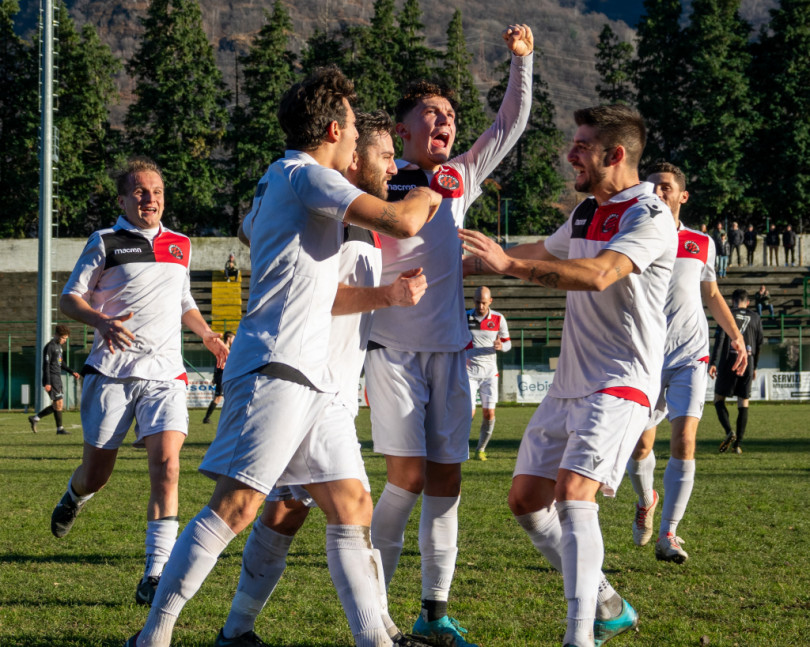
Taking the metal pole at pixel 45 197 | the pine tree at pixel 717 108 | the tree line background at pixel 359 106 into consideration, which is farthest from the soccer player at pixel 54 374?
the pine tree at pixel 717 108

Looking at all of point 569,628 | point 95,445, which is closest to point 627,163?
point 569,628

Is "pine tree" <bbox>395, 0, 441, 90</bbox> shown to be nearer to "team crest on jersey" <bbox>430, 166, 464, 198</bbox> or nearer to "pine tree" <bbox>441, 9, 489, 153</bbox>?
"pine tree" <bbox>441, 9, 489, 153</bbox>

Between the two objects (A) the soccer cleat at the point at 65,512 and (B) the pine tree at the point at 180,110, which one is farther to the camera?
(B) the pine tree at the point at 180,110

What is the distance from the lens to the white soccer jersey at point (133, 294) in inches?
231

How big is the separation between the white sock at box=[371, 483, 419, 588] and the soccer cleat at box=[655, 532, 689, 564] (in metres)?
2.39

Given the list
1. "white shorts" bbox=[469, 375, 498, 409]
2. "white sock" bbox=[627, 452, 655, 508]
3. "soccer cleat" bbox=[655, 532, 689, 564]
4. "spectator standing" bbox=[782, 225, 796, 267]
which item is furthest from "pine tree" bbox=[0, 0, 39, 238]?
"soccer cleat" bbox=[655, 532, 689, 564]

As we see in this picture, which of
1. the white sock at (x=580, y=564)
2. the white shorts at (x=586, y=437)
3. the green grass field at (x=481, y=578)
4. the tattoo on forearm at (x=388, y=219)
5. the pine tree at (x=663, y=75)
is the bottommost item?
the green grass field at (x=481, y=578)

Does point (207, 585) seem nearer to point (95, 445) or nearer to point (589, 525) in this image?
point (95, 445)

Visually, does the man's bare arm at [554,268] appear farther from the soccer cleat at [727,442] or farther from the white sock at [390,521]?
the soccer cleat at [727,442]

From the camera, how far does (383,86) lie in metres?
61.2

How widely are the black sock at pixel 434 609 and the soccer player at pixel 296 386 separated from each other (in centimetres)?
109

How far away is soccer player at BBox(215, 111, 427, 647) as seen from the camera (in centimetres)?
375

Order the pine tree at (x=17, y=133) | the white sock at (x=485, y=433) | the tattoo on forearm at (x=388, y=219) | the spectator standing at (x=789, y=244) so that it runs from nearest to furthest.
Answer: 1. the tattoo on forearm at (x=388, y=219)
2. the white sock at (x=485, y=433)
3. the spectator standing at (x=789, y=244)
4. the pine tree at (x=17, y=133)

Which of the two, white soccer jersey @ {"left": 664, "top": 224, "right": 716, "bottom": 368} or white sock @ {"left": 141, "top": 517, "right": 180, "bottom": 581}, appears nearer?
white sock @ {"left": 141, "top": 517, "right": 180, "bottom": 581}
